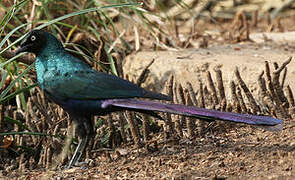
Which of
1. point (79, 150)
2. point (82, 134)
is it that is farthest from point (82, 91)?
point (79, 150)

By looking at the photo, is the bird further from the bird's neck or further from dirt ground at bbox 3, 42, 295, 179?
dirt ground at bbox 3, 42, 295, 179

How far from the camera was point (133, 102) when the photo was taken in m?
3.80

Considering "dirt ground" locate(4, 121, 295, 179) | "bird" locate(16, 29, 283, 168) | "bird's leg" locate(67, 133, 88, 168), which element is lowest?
"dirt ground" locate(4, 121, 295, 179)

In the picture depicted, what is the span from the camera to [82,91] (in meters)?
3.94

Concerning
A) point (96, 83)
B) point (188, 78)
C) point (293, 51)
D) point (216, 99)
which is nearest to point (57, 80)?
point (96, 83)

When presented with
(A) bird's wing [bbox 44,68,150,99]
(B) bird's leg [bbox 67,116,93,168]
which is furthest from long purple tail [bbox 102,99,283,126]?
(B) bird's leg [bbox 67,116,93,168]

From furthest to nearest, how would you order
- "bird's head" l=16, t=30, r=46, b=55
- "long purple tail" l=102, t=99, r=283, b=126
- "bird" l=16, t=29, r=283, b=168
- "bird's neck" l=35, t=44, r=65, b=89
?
"bird's head" l=16, t=30, r=46, b=55, "bird's neck" l=35, t=44, r=65, b=89, "bird" l=16, t=29, r=283, b=168, "long purple tail" l=102, t=99, r=283, b=126

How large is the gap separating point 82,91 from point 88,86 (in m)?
0.05

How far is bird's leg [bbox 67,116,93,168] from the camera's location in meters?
4.06

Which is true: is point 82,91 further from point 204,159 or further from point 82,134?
point 204,159

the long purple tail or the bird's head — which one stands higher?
the bird's head

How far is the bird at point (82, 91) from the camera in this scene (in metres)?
3.76

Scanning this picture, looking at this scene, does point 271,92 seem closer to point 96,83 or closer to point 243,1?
point 96,83

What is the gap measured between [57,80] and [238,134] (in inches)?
51.5
